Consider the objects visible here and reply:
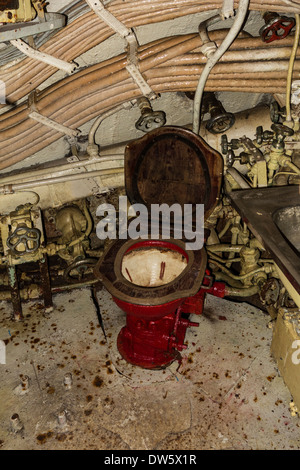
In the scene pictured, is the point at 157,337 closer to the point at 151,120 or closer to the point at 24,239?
the point at 24,239

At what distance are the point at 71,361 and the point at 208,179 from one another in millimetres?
1492

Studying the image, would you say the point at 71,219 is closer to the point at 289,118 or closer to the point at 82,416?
the point at 82,416

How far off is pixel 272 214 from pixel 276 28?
3.53ft

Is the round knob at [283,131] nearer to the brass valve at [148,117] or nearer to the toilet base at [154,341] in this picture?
the brass valve at [148,117]

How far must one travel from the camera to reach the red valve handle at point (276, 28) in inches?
79.6

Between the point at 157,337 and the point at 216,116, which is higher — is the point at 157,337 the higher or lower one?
the lower one

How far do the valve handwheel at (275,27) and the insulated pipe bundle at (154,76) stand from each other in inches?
1.6

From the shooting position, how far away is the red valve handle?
2.02m

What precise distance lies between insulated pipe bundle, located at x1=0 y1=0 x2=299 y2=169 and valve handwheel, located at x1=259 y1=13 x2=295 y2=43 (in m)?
0.04

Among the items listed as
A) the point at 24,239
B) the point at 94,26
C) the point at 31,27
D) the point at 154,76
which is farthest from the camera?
the point at 24,239

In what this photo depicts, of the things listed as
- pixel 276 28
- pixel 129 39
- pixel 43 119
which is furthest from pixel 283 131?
pixel 43 119

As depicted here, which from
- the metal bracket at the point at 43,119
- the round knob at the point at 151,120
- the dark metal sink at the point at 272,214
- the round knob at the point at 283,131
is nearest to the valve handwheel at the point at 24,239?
the metal bracket at the point at 43,119

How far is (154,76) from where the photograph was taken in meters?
2.15

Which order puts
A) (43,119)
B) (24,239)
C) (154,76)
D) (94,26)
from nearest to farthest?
(94,26), (154,76), (43,119), (24,239)
